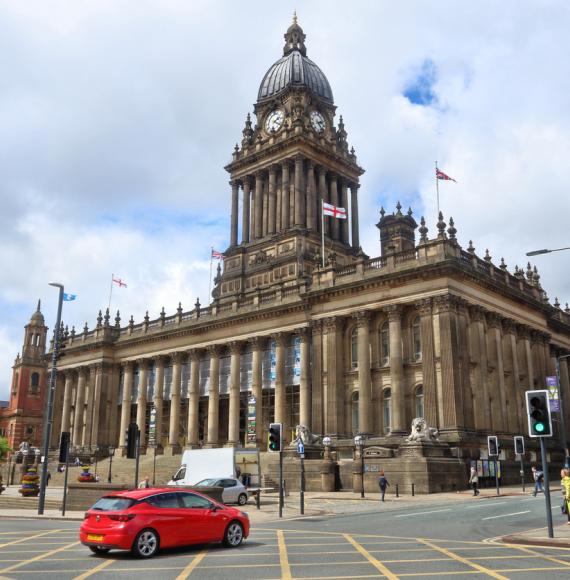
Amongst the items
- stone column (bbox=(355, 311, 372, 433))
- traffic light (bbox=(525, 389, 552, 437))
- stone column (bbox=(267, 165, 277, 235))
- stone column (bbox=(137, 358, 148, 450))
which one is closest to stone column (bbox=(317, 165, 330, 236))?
stone column (bbox=(267, 165, 277, 235))

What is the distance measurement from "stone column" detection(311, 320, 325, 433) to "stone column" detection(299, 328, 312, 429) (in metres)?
1.30

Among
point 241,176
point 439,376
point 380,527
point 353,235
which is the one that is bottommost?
point 380,527

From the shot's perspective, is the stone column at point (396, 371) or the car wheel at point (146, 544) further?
the stone column at point (396, 371)

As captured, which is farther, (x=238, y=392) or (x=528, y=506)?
(x=238, y=392)

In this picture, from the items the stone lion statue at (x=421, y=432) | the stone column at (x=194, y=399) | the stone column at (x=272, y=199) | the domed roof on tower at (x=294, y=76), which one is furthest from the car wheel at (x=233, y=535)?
the domed roof on tower at (x=294, y=76)

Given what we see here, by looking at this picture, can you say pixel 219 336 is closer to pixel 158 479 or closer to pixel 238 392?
pixel 238 392

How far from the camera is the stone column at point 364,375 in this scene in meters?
50.4

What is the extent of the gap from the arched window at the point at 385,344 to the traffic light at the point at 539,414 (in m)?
33.3

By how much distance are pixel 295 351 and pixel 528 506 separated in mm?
30529

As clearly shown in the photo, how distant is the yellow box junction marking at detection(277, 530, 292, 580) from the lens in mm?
12617

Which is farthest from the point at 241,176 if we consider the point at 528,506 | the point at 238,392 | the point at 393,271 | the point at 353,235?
the point at 528,506

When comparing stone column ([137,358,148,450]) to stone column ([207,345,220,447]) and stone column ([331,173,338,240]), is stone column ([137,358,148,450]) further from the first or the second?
stone column ([331,173,338,240])

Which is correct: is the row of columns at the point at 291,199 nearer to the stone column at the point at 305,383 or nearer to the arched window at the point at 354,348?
the stone column at the point at 305,383

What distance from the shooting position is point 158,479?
5553cm
